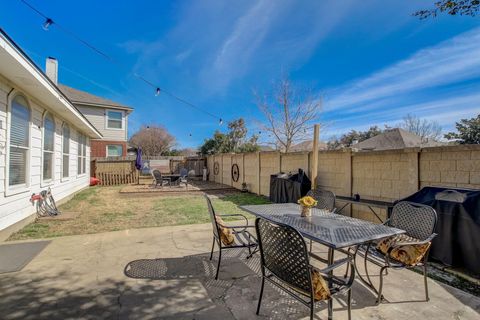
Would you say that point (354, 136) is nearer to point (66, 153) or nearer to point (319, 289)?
point (66, 153)

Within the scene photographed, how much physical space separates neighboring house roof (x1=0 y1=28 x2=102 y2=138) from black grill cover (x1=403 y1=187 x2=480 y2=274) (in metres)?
5.95

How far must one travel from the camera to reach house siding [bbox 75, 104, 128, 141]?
15.6 metres

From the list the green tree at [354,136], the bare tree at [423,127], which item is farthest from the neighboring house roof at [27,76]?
the bare tree at [423,127]

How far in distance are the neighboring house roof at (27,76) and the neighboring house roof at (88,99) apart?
1038 centimetres

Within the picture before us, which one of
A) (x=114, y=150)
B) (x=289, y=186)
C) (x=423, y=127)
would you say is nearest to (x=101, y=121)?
(x=114, y=150)

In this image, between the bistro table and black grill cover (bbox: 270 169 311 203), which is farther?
black grill cover (bbox: 270 169 311 203)

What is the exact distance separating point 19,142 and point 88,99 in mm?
13008

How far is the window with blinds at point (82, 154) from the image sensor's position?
9914mm

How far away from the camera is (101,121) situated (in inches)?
628

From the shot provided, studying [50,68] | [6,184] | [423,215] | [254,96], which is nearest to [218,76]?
[254,96]

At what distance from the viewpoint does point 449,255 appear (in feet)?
10.6

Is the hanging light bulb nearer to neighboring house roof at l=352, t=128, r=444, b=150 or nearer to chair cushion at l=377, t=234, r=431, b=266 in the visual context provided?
chair cushion at l=377, t=234, r=431, b=266

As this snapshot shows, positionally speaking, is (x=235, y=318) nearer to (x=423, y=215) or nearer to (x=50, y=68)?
(x=423, y=215)

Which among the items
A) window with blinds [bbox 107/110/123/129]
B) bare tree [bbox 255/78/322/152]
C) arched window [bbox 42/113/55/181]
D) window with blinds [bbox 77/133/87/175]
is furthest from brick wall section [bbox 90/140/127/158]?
bare tree [bbox 255/78/322/152]
